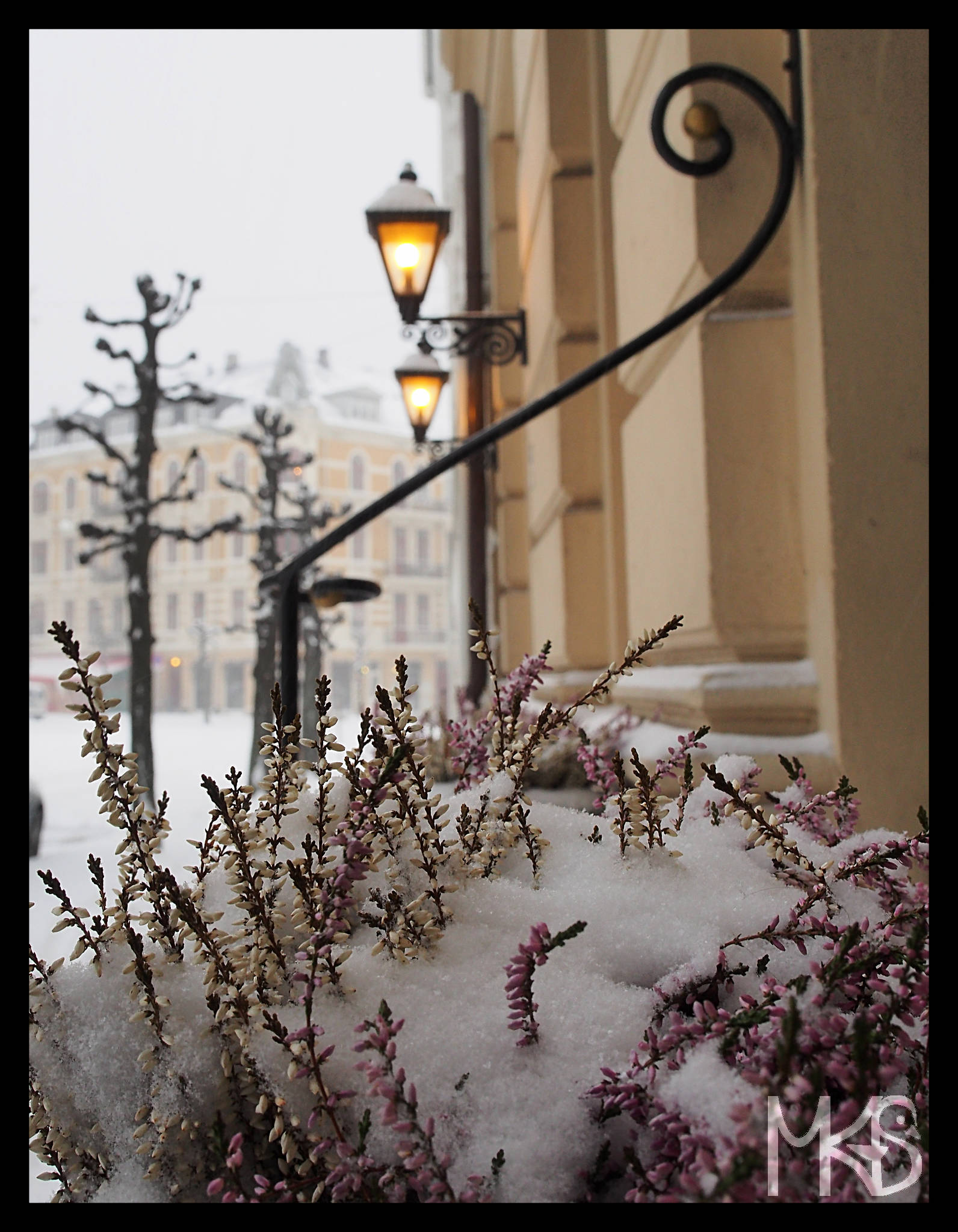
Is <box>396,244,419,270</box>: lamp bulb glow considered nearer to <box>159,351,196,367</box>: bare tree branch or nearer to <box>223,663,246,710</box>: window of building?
<box>159,351,196,367</box>: bare tree branch

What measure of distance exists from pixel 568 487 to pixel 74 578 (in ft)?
113

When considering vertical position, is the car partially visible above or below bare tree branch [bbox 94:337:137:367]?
below

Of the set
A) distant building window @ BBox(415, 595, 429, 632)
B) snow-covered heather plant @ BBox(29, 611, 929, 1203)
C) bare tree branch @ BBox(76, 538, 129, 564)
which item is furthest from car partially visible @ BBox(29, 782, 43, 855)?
distant building window @ BBox(415, 595, 429, 632)

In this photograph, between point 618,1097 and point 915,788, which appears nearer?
point 618,1097

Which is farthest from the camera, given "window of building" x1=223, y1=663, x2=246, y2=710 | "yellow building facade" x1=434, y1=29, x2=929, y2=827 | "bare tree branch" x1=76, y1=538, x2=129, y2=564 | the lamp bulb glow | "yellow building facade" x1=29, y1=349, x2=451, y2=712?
"window of building" x1=223, y1=663, x2=246, y2=710

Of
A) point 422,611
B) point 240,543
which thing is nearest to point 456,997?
point 240,543

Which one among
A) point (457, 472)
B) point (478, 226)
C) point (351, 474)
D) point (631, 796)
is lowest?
point (631, 796)

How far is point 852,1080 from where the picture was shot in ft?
1.91

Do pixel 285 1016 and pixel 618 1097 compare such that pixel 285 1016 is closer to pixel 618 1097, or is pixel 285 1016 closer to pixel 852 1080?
pixel 618 1097

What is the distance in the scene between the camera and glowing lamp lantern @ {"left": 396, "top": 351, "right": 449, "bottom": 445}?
8289mm

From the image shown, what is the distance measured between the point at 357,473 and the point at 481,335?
117ft

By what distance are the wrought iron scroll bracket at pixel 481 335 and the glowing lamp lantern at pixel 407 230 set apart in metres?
0.71

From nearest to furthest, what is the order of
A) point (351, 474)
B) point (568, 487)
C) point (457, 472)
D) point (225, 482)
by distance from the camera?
point (568, 487) < point (457, 472) < point (225, 482) < point (351, 474)
